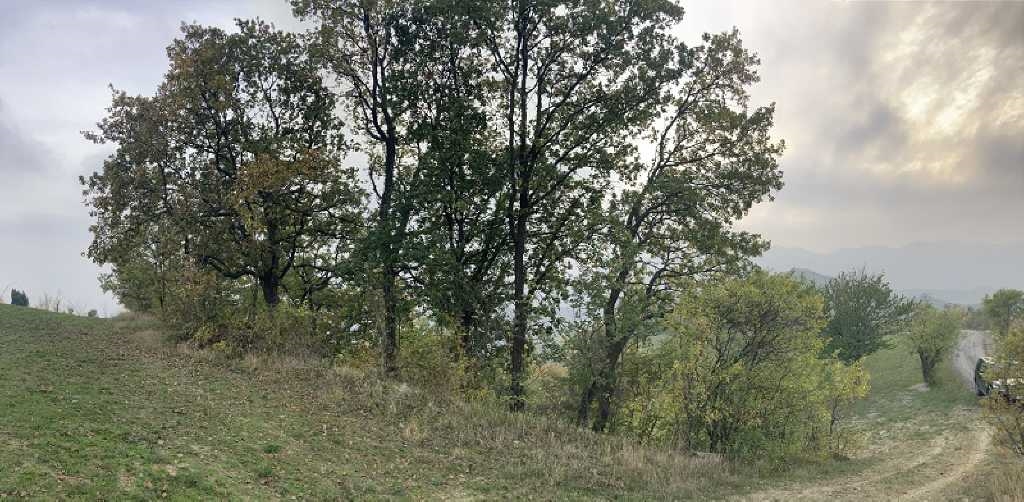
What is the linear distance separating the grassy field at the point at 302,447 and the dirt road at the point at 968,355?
24192mm

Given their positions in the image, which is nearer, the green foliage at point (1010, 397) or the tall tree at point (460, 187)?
the green foliage at point (1010, 397)

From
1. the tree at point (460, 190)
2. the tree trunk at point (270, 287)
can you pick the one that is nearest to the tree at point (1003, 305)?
the tree at point (460, 190)

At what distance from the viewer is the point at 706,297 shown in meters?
17.7

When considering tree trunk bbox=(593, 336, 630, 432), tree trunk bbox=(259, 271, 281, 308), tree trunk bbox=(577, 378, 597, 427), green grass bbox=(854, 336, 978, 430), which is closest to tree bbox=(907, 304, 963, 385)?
green grass bbox=(854, 336, 978, 430)

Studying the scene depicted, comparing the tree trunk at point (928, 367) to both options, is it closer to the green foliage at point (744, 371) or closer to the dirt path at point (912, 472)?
the dirt path at point (912, 472)

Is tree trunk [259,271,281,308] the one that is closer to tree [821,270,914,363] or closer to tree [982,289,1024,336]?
tree [821,270,914,363]

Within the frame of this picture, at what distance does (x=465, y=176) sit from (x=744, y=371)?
45.9ft

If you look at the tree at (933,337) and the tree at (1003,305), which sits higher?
the tree at (1003,305)

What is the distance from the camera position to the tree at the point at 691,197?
2369 centimetres

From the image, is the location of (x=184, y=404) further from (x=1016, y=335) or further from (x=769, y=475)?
(x=1016, y=335)

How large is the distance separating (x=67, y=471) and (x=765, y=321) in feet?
58.6

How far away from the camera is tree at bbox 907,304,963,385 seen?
40.2 m

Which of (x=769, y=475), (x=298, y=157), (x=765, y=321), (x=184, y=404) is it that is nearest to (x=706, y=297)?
(x=765, y=321)

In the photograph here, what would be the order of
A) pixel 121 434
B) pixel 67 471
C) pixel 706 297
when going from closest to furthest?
pixel 67 471, pixel 121 434, pixel 706 297
